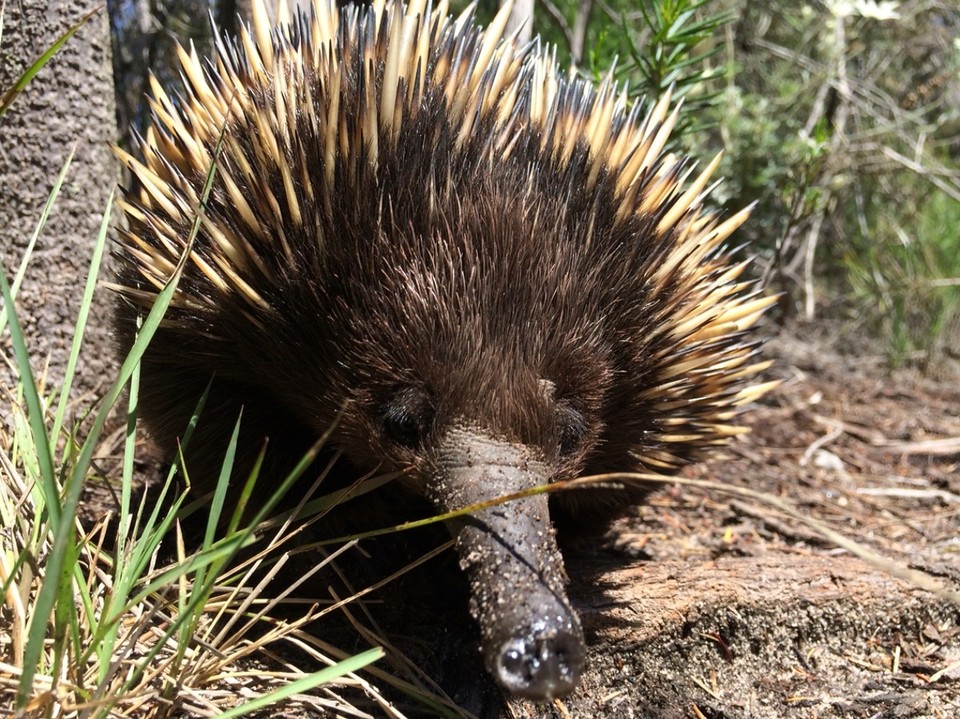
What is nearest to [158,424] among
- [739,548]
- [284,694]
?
[284,694]

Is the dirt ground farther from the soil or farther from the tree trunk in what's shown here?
the tree trunk

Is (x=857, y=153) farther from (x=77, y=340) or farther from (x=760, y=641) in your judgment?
(x=77, y=340)

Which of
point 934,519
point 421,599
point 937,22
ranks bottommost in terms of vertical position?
point 421,599

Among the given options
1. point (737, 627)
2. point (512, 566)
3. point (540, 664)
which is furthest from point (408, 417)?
point (737, 627)

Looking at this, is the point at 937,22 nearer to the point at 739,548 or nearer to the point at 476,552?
the point at 739,548

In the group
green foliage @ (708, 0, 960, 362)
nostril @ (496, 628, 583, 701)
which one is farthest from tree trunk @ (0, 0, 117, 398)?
green foliage @ (708, 0, 960, 362)

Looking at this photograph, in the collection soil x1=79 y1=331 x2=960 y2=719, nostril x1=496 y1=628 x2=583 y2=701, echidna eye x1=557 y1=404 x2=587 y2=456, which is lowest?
soil x1=79 y1=331 x2=960 y2=719

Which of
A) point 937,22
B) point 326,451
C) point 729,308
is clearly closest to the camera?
point 326,451
